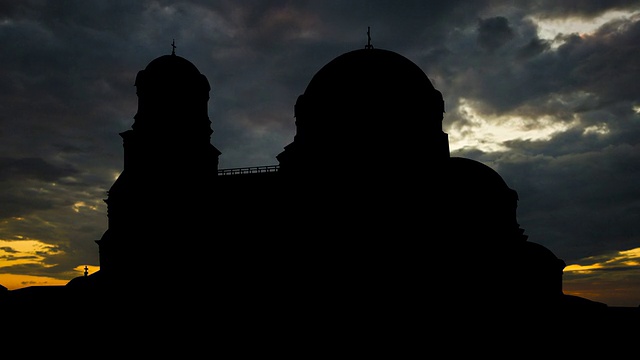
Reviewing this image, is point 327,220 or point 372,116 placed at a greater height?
point 372,116

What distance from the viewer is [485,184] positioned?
3356 cm

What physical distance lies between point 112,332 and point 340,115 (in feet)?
56.7

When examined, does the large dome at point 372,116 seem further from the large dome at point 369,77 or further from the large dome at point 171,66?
the large dome at point 171,66

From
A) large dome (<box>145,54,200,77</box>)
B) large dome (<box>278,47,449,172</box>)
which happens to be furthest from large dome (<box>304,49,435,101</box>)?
large dome (<box>145,54,200,77</box>)

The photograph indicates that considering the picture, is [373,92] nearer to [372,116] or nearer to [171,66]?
[372,116]

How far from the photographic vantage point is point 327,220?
1098 inches

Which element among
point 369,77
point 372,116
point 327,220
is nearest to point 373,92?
point 369,77

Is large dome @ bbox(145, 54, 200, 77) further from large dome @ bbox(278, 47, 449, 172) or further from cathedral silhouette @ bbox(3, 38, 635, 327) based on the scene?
large dome @ bbox(278, 47, 449, 172)

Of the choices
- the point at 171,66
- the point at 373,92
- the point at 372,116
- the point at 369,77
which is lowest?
the point at 372,116

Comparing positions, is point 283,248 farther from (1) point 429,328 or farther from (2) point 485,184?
(2) point 485,184

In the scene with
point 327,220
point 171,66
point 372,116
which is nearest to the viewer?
point 327,220

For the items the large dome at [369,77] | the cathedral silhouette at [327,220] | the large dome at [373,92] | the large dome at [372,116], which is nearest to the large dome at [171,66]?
the cathedral silhouette at [327,220]

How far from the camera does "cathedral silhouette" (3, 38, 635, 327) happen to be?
2625 centimetres

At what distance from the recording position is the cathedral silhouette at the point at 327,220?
2625cm
